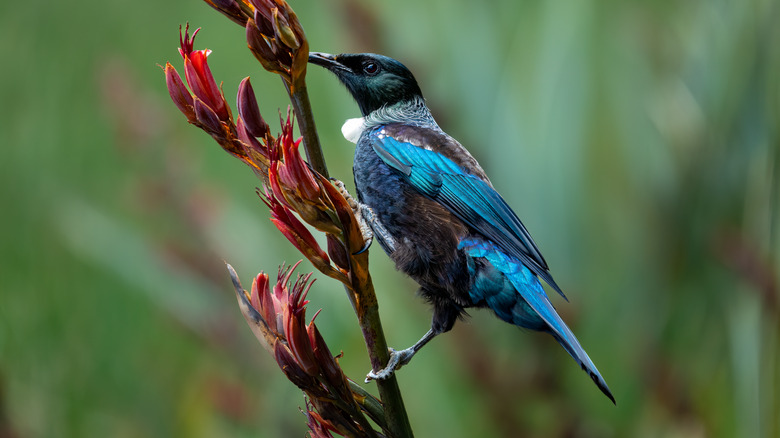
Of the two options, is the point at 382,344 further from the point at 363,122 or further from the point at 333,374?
the point at 363,122

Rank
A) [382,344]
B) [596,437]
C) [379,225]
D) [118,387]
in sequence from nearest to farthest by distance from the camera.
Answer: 1. [382,344]
2. [379,225]
3. [596,437]
4. [118,387]

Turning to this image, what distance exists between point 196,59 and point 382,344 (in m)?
0.42

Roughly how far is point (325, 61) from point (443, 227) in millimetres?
453

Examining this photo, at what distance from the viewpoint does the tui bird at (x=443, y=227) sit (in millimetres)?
1213

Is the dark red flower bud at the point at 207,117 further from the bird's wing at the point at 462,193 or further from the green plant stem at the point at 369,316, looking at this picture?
the bird's wing at the point at 462,193

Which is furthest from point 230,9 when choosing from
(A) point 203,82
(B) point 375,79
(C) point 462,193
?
(B) point 375,79

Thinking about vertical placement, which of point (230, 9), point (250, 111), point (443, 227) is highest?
point (230, 9)

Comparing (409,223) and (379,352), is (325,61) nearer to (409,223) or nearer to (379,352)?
(409,223)

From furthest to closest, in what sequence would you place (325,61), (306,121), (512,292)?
(325,61) → (512,292) → (306,121)

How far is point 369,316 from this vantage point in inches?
35.2

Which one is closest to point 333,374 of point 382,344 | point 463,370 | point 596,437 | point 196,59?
point 382,344

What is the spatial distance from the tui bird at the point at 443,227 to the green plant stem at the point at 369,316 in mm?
256

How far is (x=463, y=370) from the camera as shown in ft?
6.47

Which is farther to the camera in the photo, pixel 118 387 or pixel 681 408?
pixel 118 387
